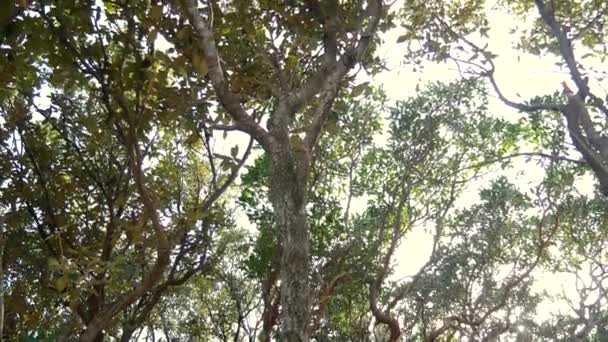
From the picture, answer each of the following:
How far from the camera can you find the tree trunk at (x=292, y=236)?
3135 mm

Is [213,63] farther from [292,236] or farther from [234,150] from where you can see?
[292,236]

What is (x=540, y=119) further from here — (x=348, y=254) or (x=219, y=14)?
(x=219, y=14)

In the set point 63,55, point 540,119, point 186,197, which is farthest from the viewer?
point 186,197

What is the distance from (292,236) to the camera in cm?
334

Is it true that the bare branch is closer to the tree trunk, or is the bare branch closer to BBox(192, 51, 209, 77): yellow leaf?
BBox(192, 51, 209, 77): yellow leaf

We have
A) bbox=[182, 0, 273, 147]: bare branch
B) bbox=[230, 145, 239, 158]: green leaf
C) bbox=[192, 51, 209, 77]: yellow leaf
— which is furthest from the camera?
bbox=[230, 145, 239, 158]: green leaf

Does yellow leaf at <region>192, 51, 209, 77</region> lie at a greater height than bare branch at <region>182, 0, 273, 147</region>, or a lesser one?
lesser

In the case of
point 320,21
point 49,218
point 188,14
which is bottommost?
point 188,14

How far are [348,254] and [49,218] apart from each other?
4.83 metres

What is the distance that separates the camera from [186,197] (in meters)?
9.88

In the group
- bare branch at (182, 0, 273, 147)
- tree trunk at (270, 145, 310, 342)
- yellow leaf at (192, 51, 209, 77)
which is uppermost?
bare branch at (182, 0, 273, 147)

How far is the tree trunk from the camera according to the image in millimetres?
3135

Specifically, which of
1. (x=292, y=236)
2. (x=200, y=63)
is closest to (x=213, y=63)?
(x=200, y=63)

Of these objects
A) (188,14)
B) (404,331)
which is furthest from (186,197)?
(188,14)
